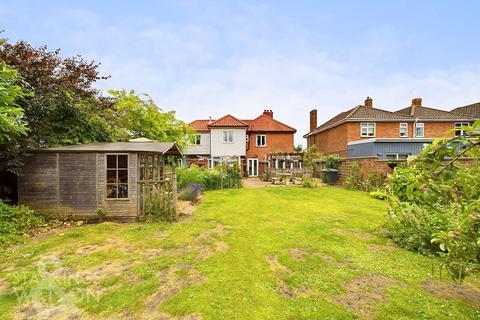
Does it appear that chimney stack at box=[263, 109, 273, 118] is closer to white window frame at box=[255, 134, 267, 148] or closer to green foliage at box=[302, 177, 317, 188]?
white window frame at box=[255, 134, 267, 148]

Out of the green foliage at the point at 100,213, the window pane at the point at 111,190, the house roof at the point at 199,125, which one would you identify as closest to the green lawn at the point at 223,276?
the green foliage at the point at 100,213

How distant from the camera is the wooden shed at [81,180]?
829 cm

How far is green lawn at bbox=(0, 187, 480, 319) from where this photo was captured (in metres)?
3.48

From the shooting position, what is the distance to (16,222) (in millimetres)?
7320

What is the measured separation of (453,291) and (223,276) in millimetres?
4002

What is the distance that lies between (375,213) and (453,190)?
925cm

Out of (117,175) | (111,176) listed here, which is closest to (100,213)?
(111,176)

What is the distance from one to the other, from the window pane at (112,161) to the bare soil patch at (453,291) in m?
9.09

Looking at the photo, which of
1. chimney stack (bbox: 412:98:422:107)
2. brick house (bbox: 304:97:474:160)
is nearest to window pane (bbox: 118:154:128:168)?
brick house (bbox: 304:97:474:160)

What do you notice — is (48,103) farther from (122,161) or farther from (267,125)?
(267,125)

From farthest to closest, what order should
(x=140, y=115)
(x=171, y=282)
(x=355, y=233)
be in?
1. (x=140, y=115)
2. (x=355, y=233)
3. (x=171, y=282)

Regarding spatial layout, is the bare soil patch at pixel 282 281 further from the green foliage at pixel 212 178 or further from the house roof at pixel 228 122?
the house roof at pixel 228 122

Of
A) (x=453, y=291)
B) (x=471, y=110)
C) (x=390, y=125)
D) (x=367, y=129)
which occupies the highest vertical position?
(x=471, y=110)

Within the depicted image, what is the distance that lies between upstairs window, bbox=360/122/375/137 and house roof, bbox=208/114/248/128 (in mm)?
12670
